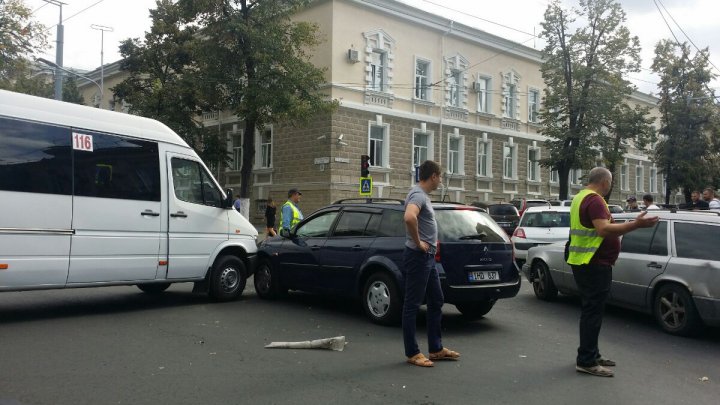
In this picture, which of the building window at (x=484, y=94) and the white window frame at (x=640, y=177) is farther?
the white window frame at (x=640, y=177)

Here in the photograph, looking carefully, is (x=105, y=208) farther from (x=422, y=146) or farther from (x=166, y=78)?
(x=422, y=146)

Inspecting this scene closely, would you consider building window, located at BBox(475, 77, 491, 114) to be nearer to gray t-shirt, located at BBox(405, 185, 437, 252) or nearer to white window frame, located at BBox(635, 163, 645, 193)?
white window frame, located at BBox(635, 163, 645, 193)

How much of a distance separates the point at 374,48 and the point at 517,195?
12912 millimetres

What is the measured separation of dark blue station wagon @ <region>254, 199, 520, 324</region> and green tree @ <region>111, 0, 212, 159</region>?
19058 millimetres

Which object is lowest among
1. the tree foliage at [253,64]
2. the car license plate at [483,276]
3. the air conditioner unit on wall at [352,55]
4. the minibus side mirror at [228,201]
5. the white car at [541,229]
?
the car license plate at [483,276]

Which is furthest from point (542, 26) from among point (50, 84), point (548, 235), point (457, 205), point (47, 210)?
point (50, 84)

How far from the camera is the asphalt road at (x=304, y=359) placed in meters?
4.92

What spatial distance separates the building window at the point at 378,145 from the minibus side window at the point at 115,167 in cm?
1961

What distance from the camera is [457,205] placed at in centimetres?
781

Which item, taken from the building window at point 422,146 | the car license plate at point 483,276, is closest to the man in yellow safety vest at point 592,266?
the car license plate at point 483,276

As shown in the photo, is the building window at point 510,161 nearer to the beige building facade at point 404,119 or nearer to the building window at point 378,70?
the beige building facade at point 404,119

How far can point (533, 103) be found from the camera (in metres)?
36.4

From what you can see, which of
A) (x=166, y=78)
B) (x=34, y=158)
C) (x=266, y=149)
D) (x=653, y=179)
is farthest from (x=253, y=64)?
(x=653, y=179)

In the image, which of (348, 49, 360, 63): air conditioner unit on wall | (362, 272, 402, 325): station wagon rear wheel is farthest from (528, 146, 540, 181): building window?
(362, 272, 402, 325): station wagon rear wheel
